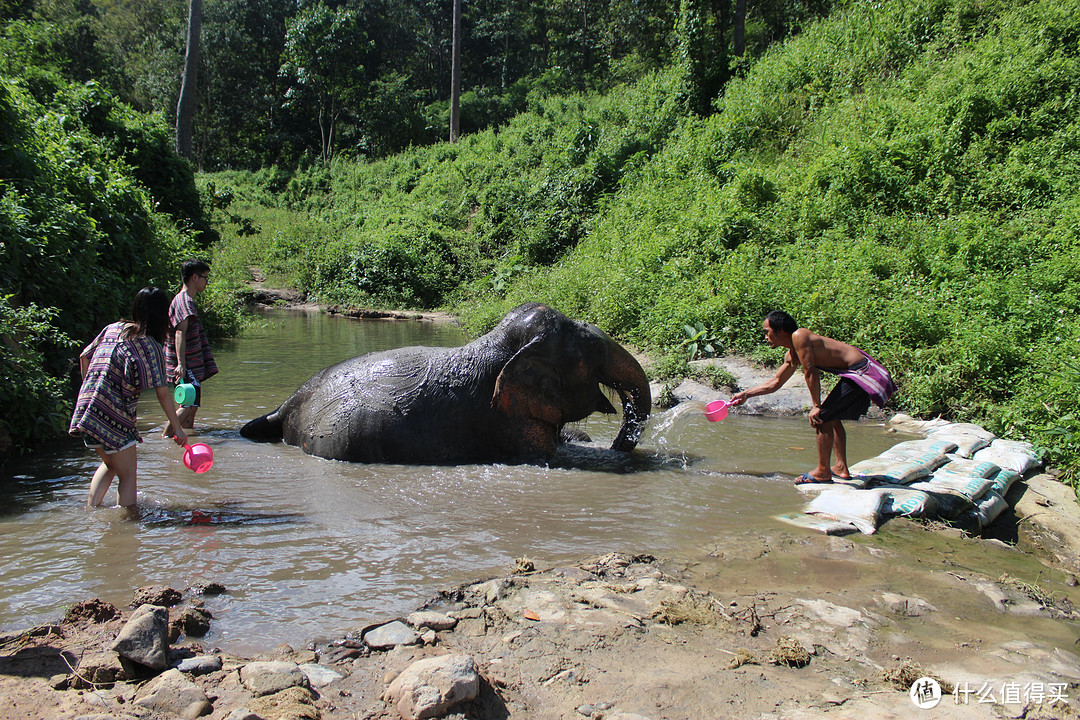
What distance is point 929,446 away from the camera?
588 cm

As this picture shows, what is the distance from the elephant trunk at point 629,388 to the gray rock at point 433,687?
3.82 m

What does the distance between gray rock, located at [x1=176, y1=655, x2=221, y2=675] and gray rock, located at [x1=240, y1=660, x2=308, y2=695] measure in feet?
0.36

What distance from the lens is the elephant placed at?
5961 mm

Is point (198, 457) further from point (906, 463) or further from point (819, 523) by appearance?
point (906, 463)

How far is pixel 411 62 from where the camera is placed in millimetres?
45781

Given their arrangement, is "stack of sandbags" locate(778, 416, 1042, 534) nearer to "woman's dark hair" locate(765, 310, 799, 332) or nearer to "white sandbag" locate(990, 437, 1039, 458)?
"white sandbag" locate(990, 437, 1039, 458)

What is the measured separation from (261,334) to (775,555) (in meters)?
12.7

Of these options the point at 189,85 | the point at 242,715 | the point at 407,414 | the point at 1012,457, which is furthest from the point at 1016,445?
the point at 189,85

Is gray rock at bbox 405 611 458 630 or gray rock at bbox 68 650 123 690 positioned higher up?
gray rock at bbox 68 650 123 690

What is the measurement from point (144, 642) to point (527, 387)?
367 centimetres

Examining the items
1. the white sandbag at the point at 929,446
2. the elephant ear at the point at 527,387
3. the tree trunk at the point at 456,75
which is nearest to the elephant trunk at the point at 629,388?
the elephant ear at the point at 527,387

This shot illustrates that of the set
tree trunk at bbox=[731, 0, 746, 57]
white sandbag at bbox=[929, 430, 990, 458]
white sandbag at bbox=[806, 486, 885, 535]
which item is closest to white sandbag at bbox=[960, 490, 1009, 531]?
white sandbag at bbox=[806, 486, 885, 535]

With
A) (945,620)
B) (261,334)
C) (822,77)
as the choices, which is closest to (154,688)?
(945,620)

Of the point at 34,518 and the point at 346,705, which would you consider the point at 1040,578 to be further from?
the point at 34,518
